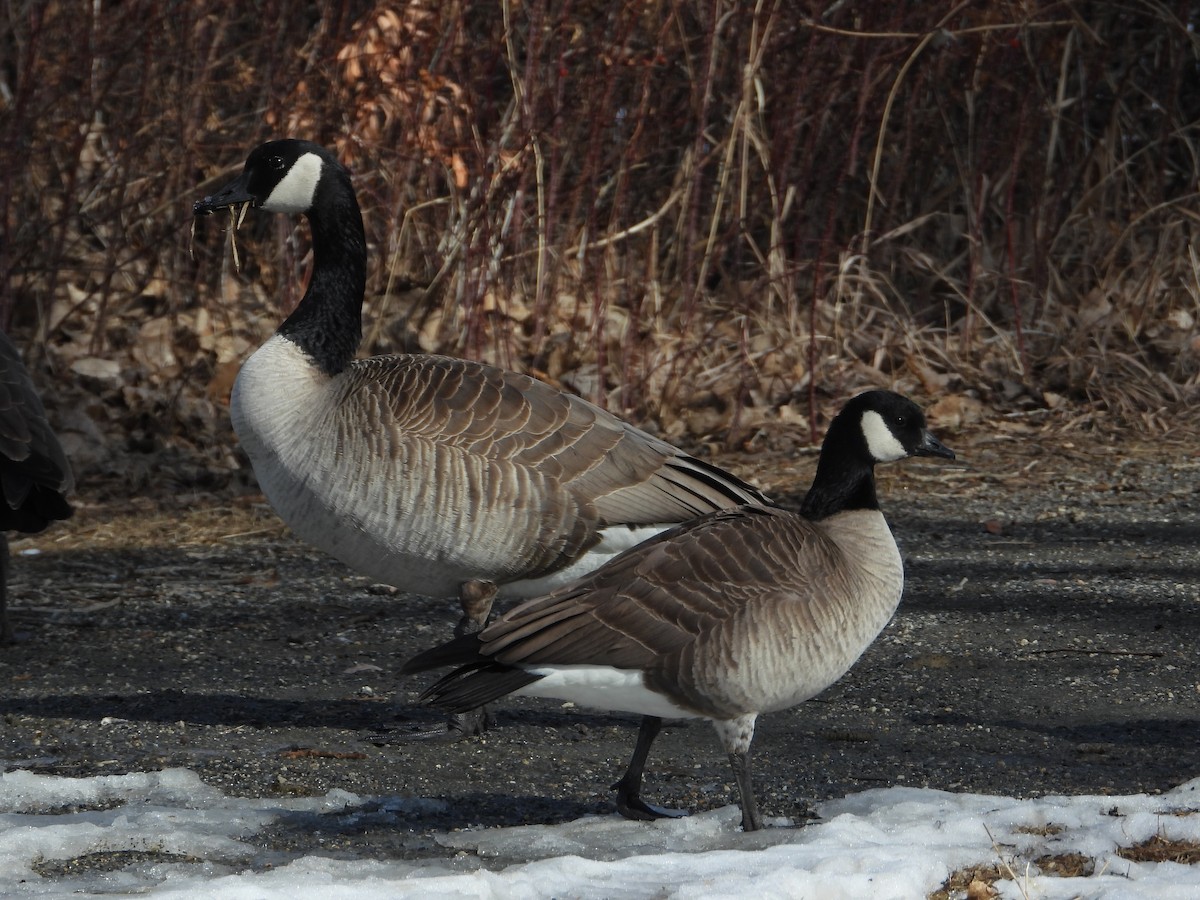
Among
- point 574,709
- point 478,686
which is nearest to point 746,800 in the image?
point 478,686

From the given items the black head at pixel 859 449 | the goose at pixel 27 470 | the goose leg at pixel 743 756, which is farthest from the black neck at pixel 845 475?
the goose at pixel 27 470

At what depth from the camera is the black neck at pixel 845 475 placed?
14.0ft

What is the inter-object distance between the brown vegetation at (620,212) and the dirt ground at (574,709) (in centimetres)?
117

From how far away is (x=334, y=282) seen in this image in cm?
556

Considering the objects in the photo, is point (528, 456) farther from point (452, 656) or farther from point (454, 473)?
point (452, 656)

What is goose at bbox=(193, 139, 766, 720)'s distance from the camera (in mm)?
4828

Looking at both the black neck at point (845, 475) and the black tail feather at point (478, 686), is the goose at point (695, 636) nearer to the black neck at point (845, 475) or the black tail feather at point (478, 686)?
the black tail feather at point (478, 686)

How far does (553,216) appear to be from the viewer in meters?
9.06

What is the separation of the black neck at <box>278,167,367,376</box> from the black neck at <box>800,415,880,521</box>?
186cm

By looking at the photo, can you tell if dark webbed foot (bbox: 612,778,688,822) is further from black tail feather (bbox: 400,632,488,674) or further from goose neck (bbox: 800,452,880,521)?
goose neck (bbox: 800,452,880,521)

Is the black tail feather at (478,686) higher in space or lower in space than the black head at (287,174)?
lower

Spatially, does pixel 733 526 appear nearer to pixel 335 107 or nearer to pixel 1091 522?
pixel 1091 522

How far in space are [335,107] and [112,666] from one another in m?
4.65

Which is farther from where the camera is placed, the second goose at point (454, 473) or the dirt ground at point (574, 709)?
the second goose at point (454, 473)
